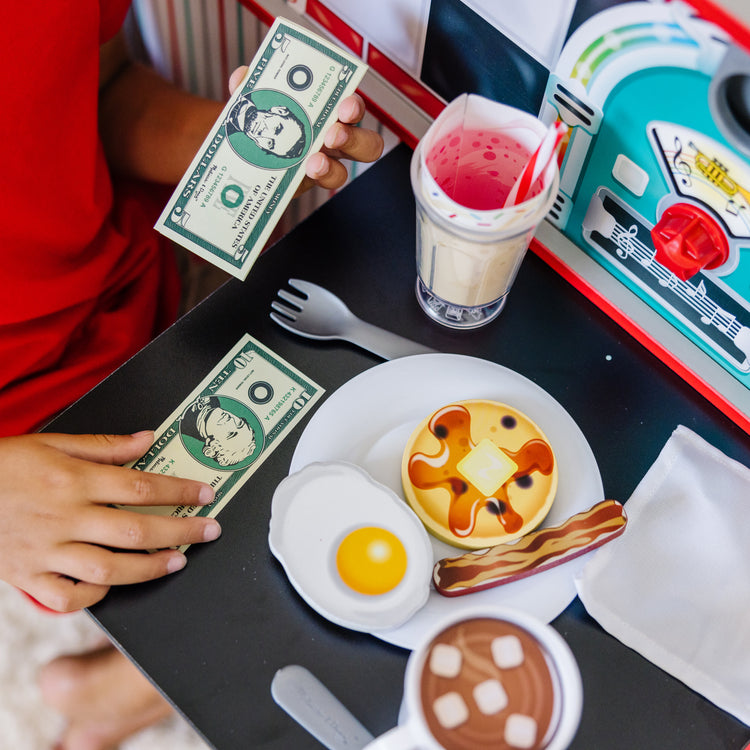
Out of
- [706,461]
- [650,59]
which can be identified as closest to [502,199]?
[650,59]

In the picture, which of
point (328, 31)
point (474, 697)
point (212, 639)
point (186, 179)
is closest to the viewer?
point (474, 697)

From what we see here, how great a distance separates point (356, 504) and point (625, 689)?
26 cm

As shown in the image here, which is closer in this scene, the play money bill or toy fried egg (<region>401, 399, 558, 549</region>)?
toy fried egg (<region>401, 399, 558, 549</region>)

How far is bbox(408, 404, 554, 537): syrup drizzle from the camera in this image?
64cm

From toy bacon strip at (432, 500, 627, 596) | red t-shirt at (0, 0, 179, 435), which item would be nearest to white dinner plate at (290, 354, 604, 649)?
toy bacon strip at (432, 500, 627, 596)

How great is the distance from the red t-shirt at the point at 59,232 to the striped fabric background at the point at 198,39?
255mm

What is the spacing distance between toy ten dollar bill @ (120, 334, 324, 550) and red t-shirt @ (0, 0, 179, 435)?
0.25 m

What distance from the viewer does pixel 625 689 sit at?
2.00 ft

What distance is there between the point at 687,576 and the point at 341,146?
510mm

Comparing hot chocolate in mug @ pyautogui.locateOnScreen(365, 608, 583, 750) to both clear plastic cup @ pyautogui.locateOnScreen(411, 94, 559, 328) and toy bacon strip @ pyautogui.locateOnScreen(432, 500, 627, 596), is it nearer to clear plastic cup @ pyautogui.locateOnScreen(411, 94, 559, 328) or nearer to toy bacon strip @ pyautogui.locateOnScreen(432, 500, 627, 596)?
toy bacon strip @ pyautogui.locateOnScreen(432, 500, 627, 596)

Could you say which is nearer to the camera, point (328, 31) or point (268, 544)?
point (268, 544)

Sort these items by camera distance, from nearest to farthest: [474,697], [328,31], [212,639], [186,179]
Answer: [474,697] → [212,639] → [186,179] → [328,31]

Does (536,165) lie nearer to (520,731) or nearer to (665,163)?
(665,163)

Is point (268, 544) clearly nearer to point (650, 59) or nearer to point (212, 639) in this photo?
point (212, 639)
